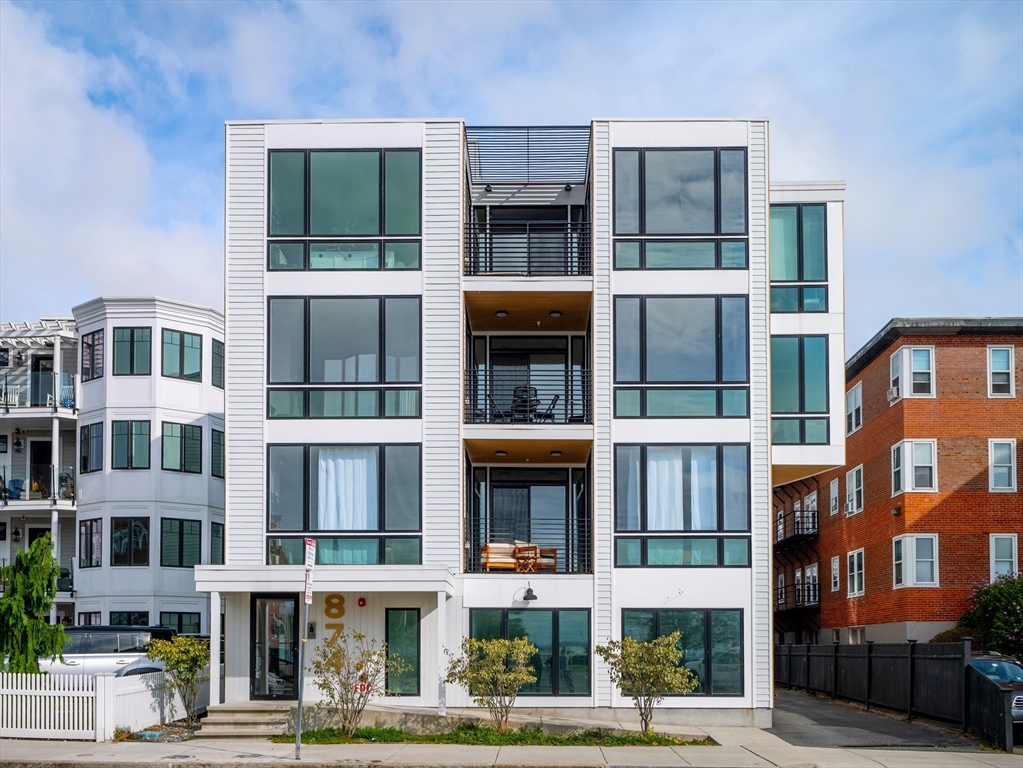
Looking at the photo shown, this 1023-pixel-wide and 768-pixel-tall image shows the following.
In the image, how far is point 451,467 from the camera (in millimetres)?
23859

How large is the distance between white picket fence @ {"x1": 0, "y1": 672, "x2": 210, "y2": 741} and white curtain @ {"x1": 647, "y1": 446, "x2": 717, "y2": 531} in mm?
10828

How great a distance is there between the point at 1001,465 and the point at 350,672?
21818mm

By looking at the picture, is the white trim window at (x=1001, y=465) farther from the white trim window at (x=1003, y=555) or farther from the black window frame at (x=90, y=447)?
the black window frame at (x=90, y=447)

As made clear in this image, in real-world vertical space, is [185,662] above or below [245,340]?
below

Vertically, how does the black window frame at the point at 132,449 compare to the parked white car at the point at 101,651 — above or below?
above

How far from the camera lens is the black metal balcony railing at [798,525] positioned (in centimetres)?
4650

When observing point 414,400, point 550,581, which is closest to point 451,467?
point 414,400

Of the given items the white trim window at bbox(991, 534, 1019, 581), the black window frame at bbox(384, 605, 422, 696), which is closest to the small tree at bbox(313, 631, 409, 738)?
the black window frame at bbox(384, 605, 422, 696)

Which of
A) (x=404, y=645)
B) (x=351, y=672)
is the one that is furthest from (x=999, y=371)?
(x=351, y=672)

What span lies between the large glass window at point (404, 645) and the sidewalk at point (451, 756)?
313 cm

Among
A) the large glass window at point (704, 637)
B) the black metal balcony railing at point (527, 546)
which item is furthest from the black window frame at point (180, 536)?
the large glass window at point (704, 637)

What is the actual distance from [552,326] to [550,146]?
4.26m

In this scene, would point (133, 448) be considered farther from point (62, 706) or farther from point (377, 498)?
point (62, 706)

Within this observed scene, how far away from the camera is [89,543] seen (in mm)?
33969
